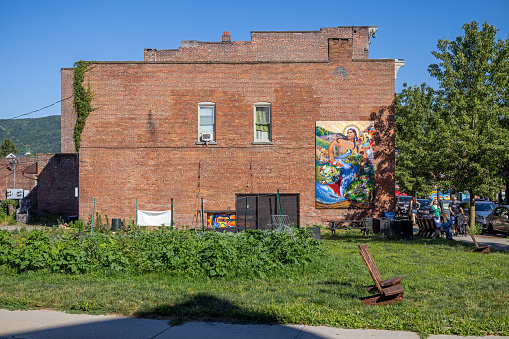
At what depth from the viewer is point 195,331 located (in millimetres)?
7121

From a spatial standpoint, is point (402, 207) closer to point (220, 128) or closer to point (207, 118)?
point (220, 128)

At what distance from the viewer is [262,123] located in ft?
82.2

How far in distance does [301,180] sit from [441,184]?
6.73m

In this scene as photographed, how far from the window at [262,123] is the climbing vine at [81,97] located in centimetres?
844

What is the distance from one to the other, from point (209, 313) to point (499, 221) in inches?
818

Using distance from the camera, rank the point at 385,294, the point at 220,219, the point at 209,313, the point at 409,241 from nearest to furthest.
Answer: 1. the point at 209,313
2. the point at 385,294
3. the point at 409,241
4. the point at 220,219

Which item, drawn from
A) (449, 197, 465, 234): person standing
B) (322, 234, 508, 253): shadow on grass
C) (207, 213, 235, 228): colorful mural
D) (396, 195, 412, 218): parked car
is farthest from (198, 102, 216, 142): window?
(396, 195, 412, 218): parked car

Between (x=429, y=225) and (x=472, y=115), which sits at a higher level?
(x=472, y=115)

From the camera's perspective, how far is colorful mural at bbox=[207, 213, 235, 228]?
24.3m

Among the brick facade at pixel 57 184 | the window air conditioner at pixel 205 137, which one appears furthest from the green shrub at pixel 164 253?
the brick facade at pixel 57 184

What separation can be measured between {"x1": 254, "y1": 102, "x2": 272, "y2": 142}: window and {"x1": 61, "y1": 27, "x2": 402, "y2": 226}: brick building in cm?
5

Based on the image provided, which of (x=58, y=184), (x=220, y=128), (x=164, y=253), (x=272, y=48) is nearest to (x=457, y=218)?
(x=220, y=128)

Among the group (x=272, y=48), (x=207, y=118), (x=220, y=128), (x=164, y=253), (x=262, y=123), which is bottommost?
(x=164, y=253)

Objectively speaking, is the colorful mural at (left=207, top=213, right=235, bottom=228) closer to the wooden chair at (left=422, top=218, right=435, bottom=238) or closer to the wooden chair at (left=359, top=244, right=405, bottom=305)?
the wooden chair at (left=422, top=218, right=435, bottom=238)
